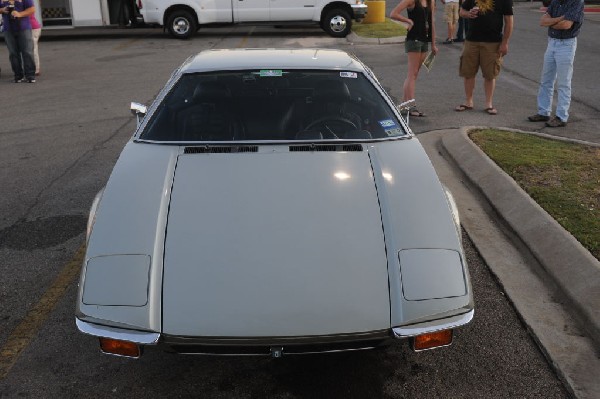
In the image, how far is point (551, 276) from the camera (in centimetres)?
Answer: 405

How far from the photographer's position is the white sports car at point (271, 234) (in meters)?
2.70

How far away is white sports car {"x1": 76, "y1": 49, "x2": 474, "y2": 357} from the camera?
2.70m

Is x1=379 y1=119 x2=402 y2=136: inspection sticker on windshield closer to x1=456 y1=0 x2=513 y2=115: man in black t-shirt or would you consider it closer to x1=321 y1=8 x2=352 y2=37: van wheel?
x1=456 y1=0 x2=513 y2=115: man in black t-shirt

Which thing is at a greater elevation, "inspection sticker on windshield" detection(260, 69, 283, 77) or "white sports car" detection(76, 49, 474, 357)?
"inspection sticker on windshield" detection(260, 69, 283, 77)

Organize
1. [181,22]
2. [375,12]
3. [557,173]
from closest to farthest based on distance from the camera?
[557,173] → [181,22] → [375,12]

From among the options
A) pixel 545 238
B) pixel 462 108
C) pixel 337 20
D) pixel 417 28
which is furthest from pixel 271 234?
pixel 337 20

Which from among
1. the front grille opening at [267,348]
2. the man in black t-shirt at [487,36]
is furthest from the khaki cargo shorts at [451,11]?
the front grille opening at [267,348]

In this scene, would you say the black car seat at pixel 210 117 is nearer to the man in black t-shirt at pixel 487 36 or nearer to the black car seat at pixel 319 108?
the black car seat at pixel 319 108

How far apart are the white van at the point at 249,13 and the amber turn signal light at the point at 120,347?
1614cm

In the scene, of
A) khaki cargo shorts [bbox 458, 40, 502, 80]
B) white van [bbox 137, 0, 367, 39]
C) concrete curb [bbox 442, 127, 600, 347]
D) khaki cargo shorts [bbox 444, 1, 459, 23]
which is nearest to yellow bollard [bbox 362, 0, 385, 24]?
white van [bbox 137, 0, 367, 39]

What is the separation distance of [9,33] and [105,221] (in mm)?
9583

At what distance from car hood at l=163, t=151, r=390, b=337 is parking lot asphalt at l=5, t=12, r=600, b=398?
1214 millimetres

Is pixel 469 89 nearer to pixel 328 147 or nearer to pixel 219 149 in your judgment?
pixel 328 147

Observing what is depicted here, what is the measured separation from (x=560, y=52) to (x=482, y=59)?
3.35 feet
